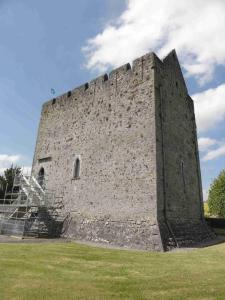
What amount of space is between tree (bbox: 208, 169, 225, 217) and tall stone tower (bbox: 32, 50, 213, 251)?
78.0 ft

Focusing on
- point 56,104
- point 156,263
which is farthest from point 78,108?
point 156,263

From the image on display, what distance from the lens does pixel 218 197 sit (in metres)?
39.4

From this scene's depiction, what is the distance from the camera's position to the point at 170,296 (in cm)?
530

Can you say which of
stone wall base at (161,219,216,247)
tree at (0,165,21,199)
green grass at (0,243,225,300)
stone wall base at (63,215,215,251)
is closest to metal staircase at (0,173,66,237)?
stone wall base at (63,215,215,251)

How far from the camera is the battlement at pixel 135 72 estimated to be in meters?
15.6

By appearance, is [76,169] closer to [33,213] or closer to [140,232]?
[33,213]

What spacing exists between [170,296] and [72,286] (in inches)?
85.6

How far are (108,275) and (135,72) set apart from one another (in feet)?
40.9

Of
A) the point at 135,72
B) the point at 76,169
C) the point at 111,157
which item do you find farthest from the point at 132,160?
the point at 135,72

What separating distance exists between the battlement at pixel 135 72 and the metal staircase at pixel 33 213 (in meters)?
7.51

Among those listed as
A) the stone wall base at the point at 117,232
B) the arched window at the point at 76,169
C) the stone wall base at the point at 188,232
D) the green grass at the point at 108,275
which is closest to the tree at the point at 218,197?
the stone wall base at the point at 188,232

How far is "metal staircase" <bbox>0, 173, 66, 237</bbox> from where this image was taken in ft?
51.9

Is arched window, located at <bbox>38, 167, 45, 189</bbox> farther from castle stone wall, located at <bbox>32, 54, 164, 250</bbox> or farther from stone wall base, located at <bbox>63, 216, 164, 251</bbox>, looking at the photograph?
stone wall base, located at <bbox>63, 216, 164, 251</bbox>

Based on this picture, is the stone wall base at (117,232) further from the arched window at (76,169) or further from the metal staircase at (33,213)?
the arched window at (76,169)
